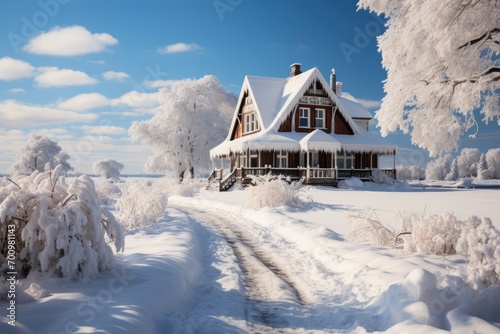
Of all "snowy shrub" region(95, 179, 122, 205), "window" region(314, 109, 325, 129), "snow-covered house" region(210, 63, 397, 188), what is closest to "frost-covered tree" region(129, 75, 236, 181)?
"snow-covered house" region(210, 63, 397, 188)

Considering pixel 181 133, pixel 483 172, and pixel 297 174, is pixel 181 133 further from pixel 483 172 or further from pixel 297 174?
pixel 483 172

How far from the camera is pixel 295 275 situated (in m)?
6.58

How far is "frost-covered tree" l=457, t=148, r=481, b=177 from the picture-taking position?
10568 centimetres

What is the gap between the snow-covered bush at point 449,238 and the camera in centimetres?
469

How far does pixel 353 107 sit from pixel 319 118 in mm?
9566

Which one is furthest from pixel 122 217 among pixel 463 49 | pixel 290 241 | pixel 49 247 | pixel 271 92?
pixel 271 92

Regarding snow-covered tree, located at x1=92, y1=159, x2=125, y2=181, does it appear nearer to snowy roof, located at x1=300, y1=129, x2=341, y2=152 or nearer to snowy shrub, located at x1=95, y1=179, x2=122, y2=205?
snowy shrub, located at x1=95, y1=179, x2=122, y2=205

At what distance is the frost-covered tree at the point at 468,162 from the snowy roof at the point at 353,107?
79.2 metres

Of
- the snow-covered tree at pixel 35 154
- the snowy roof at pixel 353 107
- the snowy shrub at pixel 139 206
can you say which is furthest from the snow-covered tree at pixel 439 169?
the snowy shrub at pixel 139 206

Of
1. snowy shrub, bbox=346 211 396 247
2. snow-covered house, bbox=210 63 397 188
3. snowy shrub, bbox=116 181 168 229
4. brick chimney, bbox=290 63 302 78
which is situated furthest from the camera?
brick chimney, bbox=290 63 302 78

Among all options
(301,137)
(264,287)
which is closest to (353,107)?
(301,137)

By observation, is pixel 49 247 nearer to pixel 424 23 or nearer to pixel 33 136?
pixel 424 23

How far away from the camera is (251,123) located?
111 feet

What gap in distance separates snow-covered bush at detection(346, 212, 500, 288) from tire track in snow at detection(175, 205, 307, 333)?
2.30 metres
